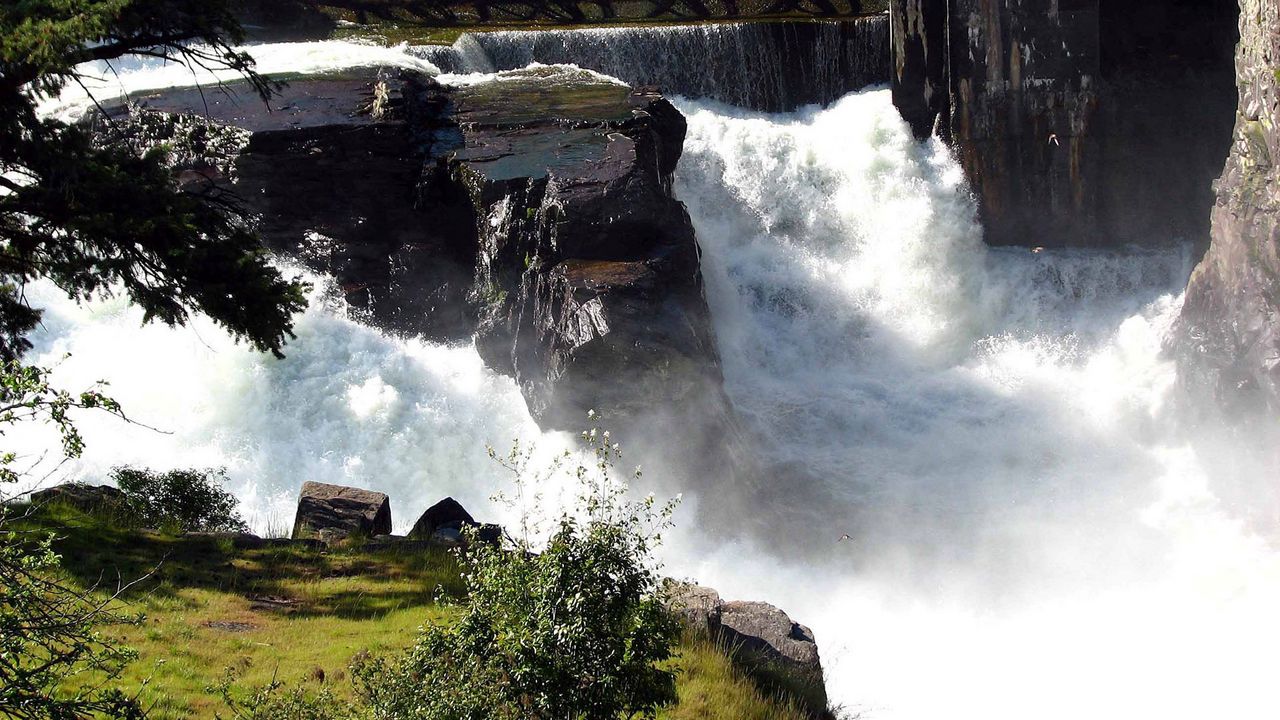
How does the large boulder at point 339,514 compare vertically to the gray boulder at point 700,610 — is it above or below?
above

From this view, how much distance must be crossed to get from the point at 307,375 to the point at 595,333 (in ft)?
14.4

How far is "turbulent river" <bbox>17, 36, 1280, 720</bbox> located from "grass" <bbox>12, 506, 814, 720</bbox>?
3184 millimetres

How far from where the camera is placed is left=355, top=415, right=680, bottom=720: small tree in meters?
4.82

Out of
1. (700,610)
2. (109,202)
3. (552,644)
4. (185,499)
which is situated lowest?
(552,644)

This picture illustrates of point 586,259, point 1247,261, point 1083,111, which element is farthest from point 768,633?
point 1083,111

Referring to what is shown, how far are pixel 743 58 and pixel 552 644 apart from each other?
17.4 m

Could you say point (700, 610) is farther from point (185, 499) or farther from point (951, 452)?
point (951, 452)

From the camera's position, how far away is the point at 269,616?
840 cm

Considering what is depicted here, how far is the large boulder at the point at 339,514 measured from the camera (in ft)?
33.4

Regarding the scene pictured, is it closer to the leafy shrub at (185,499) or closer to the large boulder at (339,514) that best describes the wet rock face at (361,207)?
the leafy shrub at (185,499)

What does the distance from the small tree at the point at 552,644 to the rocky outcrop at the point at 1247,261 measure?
12.2 m

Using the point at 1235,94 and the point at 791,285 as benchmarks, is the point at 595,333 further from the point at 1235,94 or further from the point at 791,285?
the point at 1235,94

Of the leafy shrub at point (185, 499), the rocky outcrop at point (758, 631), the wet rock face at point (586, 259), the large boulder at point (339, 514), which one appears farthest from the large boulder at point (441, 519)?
the wet rock face at point (586, 259)

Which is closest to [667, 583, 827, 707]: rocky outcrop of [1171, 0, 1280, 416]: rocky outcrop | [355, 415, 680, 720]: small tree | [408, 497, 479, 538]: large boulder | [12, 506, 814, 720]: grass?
[12, 506, 814, 720]: grass
